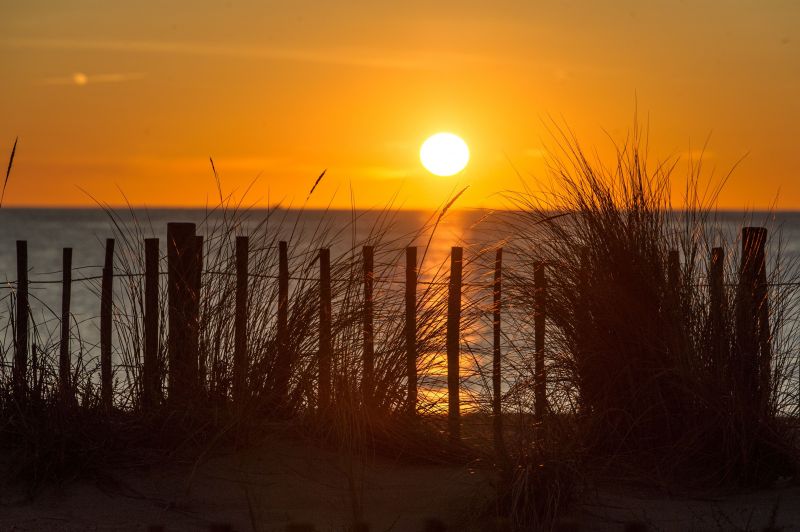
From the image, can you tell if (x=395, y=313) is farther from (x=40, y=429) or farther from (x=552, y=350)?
(x=40, y=429)

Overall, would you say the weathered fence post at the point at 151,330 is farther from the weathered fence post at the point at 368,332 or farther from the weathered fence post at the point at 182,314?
the weathered fence post at the point at 368,332

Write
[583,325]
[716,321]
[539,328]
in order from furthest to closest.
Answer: [539,328] → [583,325] → [716,321]

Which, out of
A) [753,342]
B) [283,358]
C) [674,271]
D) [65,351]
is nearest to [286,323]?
[283,358]

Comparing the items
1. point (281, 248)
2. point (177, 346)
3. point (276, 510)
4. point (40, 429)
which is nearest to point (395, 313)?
point (281, 248)

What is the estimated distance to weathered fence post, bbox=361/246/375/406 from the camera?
4.53 meters

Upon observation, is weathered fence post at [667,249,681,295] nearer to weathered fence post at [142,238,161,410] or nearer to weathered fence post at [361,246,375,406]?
weathered fence post at [361,246,375,406]

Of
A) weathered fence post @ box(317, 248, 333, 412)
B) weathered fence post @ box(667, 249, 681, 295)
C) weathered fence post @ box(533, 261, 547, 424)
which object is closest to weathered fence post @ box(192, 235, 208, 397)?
weathered fence post @ box(317, 248, 333, 412)

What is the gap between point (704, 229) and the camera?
457cm

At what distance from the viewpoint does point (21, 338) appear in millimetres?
4395

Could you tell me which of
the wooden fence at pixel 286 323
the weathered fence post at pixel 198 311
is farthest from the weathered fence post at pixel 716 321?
the weathered fence post at pixel 198 311

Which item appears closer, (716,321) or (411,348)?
(716,321)

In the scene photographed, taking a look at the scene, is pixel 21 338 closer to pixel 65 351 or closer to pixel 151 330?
pixel 65 351

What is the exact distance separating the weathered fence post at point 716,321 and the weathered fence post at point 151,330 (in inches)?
101

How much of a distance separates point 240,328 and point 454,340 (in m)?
1.06
